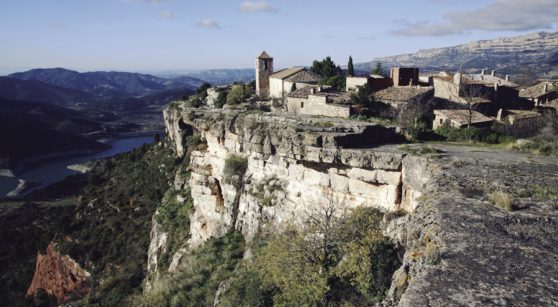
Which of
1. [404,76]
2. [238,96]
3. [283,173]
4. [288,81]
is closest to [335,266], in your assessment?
[283,173]

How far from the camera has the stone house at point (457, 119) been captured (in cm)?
2735

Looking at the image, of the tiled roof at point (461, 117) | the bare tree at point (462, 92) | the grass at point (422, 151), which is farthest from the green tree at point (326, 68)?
the grass at point (422, 151)

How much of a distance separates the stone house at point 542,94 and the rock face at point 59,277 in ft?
152

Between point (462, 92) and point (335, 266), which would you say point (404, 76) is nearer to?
point (462, 92)

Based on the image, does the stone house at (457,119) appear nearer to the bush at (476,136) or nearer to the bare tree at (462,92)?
the bush at (476,136)

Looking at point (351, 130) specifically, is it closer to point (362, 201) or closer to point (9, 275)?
point (362, 201)

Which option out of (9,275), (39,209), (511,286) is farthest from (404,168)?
(39,209)

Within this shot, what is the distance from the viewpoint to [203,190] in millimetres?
32375

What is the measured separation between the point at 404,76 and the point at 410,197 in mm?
23600

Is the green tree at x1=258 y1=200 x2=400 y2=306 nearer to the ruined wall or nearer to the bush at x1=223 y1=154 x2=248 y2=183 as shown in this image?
the bush at x1=223 y1=154 x2=248 y2=183

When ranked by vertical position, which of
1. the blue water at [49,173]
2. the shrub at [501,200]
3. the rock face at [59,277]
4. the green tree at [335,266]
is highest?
the shrub at [501,200]

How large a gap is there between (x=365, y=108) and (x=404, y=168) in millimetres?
14010

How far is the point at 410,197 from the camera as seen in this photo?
18125 millimetres

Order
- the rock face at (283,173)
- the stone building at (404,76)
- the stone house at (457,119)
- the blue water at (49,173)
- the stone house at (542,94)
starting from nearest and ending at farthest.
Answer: the rock face at (283,173) → the stone house at (457,119) → the stone house at (542,94) → the stone building at (404,76) → the blue water at (49,173)
